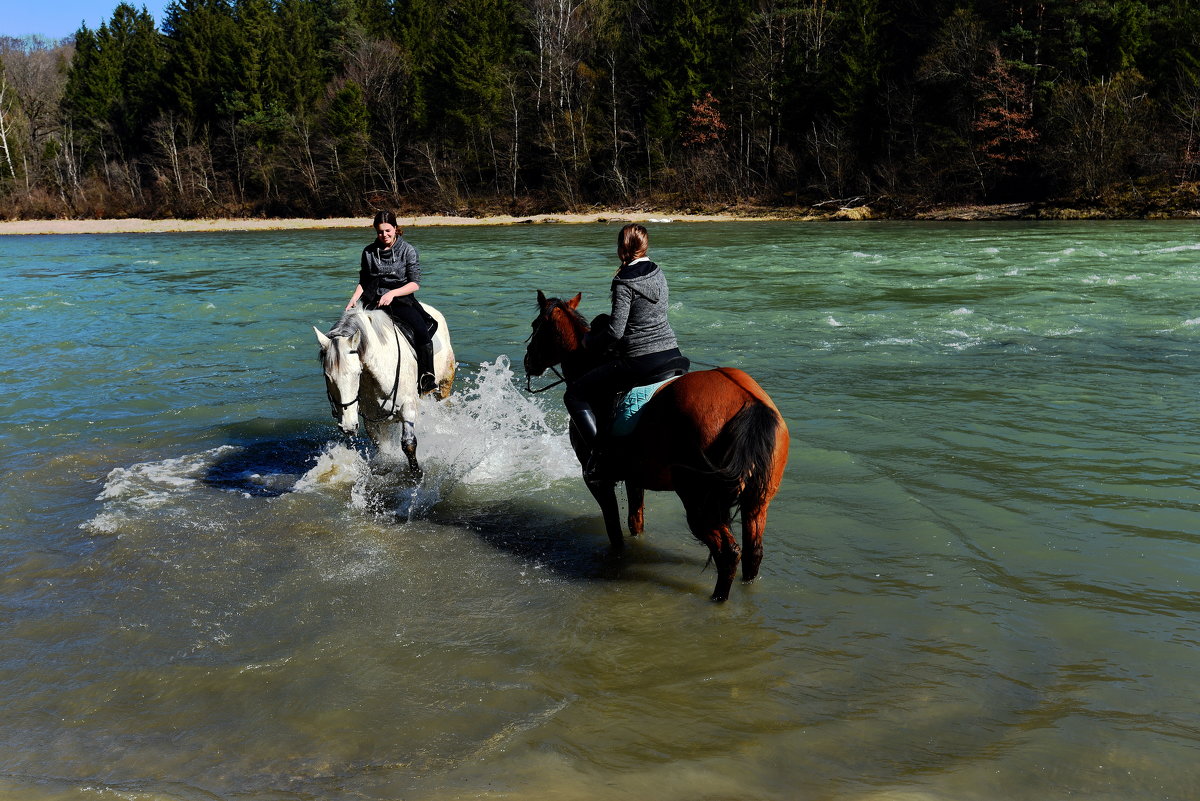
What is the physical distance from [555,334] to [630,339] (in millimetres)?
800

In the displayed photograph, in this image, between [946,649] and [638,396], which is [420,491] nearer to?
[638,396]

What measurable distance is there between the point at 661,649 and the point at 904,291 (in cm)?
1668

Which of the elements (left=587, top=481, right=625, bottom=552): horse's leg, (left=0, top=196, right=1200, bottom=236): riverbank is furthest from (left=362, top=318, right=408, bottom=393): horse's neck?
(left=0, top=196, right=1200, bottom=236): riverbank

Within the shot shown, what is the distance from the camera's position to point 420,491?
26.5 ft

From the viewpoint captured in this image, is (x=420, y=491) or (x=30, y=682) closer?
(x=30, y=682)

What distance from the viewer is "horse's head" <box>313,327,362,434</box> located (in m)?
7.12

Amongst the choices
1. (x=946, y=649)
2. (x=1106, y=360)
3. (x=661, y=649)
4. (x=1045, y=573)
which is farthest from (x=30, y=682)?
(x=1106, y=360)

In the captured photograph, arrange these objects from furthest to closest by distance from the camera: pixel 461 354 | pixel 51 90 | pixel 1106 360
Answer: pixel 51 90, pixel 461 354, pixel 1106 360

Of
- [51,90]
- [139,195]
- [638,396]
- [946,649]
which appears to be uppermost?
[51,90]

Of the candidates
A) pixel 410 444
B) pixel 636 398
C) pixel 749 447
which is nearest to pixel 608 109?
pixel 410 444

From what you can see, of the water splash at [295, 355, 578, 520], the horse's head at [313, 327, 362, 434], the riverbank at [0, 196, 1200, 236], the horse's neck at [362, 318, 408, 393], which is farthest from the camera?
the riverbank at [0, 196, 1200, 236]

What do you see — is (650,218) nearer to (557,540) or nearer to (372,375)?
(372,375)

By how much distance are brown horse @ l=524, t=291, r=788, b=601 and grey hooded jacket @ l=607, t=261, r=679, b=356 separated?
0.42 metres

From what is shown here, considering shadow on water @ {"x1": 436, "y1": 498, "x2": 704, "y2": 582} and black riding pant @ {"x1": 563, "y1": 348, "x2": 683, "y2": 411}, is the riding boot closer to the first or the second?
shadow on water @ {"x1": 436, "y1": 498, "x2": 704, "y2": 582}
